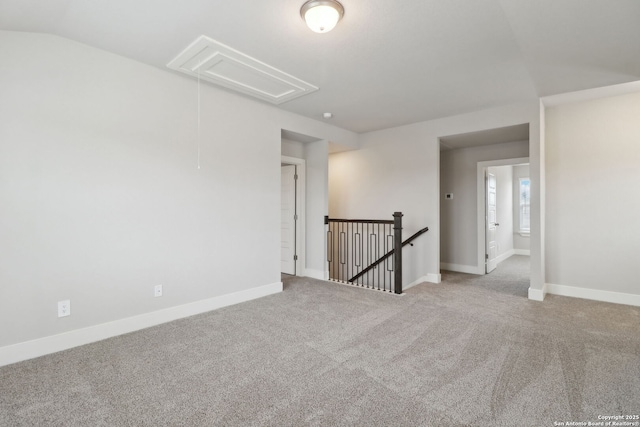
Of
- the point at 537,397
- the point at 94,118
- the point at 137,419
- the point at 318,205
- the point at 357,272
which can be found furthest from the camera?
the point at 357,272

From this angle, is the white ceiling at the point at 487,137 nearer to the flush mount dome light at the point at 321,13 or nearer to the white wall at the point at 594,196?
the white wall at the point at 594,196

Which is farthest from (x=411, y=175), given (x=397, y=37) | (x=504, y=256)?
(x=504, y=256)

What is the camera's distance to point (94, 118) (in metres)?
2.62

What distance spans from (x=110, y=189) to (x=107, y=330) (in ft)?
4.05

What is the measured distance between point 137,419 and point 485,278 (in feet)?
16.8

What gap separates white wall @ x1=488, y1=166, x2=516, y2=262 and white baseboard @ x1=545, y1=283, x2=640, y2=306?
283 centimetres

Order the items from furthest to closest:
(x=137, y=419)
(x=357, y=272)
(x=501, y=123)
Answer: (x=357, y=272), (x=501, y=123), (x=137, y=419)

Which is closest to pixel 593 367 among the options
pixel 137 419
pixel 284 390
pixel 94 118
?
pixel 284 390

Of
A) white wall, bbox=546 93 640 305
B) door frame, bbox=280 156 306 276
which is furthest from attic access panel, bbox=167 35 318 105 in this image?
white wall, bbox=546 93 640 305

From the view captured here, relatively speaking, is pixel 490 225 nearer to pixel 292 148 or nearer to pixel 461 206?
pixel 461 206

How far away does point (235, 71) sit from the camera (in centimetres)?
301

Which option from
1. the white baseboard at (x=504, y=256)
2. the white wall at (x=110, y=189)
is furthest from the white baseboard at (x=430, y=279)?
the white baseboard at (x=504, y=256)

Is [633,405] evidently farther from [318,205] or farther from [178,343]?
[318,205]

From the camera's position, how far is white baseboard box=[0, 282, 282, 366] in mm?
2279
